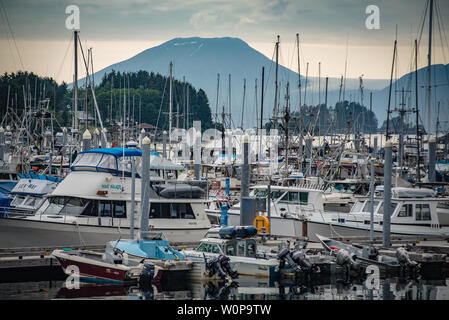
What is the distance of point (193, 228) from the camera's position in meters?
30.7

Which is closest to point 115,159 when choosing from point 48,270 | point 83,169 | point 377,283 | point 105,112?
point 83,169

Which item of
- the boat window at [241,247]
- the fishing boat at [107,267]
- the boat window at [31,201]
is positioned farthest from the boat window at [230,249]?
the boat window at [31,201]

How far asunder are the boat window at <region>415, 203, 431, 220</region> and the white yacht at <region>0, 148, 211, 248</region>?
31.3 ft

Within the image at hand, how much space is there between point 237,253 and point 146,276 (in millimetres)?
3825

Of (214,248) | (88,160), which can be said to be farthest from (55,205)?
(214,248)

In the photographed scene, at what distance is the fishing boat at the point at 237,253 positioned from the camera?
23797 mm

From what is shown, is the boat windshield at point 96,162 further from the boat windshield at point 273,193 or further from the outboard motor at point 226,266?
the outboard motor at point 226,266

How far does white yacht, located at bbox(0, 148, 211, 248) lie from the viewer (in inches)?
1101

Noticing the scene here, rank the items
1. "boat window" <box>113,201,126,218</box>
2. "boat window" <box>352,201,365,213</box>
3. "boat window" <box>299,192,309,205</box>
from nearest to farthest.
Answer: "boat window" <box>113,201,126,218</box>
"boat window" <box>352,201,365,213</box>
"boat window" <box>299,192,309,205</box>

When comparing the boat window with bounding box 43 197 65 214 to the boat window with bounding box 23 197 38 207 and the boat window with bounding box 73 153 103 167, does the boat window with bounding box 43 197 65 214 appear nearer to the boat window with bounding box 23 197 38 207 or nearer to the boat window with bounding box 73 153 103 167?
the boat window with bounding box 73 153 103 167

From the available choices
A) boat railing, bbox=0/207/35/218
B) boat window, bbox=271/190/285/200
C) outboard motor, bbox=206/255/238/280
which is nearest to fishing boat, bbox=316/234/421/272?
outboard motor, bbox=206/255/238/280

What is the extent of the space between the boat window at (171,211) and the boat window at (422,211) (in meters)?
10.2

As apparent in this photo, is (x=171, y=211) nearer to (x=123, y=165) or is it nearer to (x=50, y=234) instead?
(x=123, y=165)
